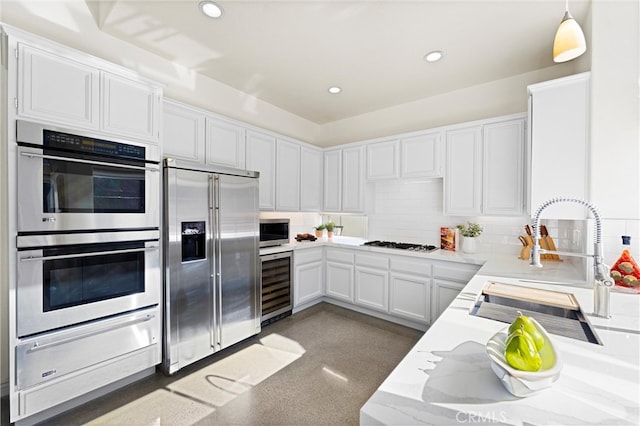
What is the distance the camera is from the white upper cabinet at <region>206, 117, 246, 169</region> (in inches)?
114

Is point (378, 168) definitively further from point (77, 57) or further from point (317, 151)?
point (77, 57)

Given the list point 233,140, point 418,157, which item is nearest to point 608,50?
point 418,157

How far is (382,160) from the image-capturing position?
366 centimetres

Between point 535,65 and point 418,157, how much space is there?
1.35 m

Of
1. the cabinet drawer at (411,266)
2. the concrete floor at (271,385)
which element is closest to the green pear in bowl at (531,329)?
the concrete floor at (271,385)

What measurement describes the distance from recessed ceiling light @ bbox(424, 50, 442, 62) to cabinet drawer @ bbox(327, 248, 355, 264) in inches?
91.6

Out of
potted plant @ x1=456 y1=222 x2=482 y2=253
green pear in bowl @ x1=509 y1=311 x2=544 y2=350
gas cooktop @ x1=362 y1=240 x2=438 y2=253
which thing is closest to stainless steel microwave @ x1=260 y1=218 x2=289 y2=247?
gas cooktop @ x1=362 y1=240 x2=438 y2=253

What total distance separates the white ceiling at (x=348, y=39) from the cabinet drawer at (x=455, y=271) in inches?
78.7

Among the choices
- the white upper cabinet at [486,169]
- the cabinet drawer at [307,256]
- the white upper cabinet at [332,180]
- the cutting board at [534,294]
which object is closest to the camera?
the cutting board at [534,294]

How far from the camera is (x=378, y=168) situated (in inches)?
146

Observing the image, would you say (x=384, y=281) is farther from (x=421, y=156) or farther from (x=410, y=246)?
(x=421, y=156)

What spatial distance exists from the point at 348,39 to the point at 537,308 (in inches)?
93.8

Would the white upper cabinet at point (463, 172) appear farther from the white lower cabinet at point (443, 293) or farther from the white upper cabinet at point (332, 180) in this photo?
the white upper cabinet at point (332, 180)

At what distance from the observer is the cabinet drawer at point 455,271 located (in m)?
2.75
